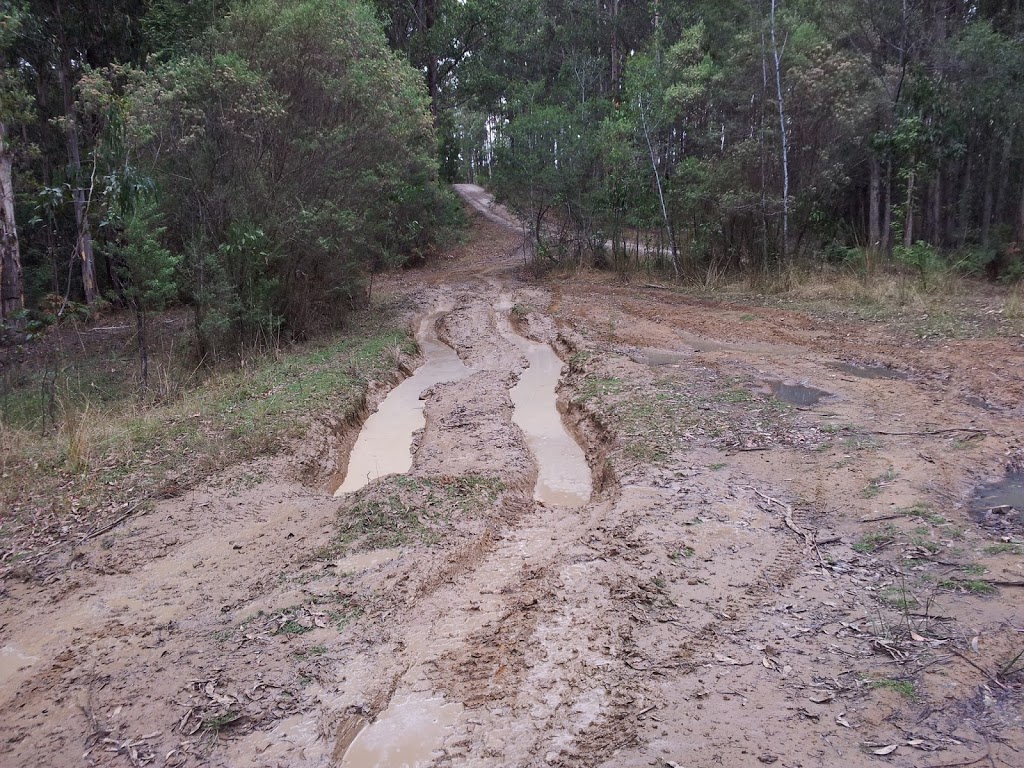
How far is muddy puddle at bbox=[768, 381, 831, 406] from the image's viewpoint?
836cm

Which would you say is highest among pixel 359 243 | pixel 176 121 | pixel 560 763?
pixel 176 121

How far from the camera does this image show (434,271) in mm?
24938

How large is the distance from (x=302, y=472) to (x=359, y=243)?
314 inches

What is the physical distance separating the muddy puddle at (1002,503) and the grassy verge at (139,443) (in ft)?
21.1

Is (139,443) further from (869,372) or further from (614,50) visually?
(614,50)

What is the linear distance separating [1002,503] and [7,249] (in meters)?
16.0

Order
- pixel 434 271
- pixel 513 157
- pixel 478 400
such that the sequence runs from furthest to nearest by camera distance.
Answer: pixel 434 271
pixel 513 157
pixel 478 400

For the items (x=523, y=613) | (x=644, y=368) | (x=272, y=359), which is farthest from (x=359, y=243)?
(x=523, y=613)

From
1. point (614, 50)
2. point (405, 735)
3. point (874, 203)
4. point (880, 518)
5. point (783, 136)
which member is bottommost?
point (405, 735)

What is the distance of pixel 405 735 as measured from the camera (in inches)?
140

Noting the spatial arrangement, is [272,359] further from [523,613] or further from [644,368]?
[523,613]

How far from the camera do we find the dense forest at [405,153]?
1092cm

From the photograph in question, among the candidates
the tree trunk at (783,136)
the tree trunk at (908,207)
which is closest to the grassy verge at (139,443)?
the tree trunk at (783,136)

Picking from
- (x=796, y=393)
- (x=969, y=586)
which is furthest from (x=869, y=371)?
(x=969, y=586)
